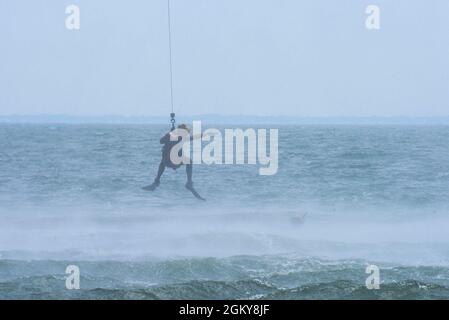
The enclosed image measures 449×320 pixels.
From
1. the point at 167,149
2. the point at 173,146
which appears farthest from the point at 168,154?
the point at 173,146

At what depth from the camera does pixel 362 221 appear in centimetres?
2245

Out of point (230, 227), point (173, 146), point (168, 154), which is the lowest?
point (230, 227)

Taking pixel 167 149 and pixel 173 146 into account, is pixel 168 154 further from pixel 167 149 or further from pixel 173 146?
pixel 173 146

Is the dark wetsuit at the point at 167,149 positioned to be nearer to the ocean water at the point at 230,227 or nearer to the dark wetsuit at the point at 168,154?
the dark wetsuit at the point at 168,154

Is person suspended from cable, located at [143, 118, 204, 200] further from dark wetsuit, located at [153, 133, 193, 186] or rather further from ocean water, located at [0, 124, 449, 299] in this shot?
ocean water, located at [0, 124, 449, 299]

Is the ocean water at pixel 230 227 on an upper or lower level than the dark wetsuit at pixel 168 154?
lower

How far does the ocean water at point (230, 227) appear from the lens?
45.3 ft

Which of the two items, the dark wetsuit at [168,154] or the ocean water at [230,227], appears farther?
the ocean water at [230,227]

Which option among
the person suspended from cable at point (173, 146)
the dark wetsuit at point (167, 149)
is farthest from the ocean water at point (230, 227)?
the dark wetsuit at point (167, 149)

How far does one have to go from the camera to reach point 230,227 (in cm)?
2092

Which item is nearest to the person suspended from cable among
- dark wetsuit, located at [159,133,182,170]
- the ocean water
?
dark wetsuit, located at [159,133,182,170]

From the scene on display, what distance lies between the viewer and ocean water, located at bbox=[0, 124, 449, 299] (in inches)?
544

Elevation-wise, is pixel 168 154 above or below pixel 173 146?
below
